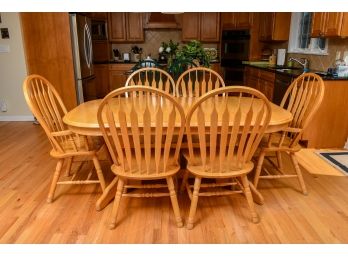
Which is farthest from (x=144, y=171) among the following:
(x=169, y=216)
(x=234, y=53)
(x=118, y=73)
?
(x=118, y=73)

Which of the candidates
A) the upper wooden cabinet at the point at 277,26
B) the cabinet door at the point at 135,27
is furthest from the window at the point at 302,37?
the cabinet door at the point at 135,27

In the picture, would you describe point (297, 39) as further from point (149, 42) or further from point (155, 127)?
point (155, 127)

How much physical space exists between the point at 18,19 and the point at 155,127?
11.6 feet

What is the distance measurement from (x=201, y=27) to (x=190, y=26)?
22 cm

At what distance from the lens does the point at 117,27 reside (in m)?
5.78

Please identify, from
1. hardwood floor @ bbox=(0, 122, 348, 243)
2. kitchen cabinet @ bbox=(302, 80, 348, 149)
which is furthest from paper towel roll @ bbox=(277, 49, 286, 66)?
hardwood floor @ bbox=(0, 122, 348, 243)

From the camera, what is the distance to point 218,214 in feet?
6.68

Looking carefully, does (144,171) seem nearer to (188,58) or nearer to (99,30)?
(188,58)

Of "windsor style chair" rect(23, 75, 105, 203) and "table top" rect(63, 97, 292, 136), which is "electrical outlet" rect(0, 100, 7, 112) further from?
"table top" rect(63, 97, 292, 136)

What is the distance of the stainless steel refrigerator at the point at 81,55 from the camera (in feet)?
13.2

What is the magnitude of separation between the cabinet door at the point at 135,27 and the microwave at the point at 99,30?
1.49 ft

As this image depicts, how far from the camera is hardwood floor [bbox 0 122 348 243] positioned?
1.79m

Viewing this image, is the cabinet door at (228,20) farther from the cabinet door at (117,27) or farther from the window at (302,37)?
the cabinet door at (117,27)
